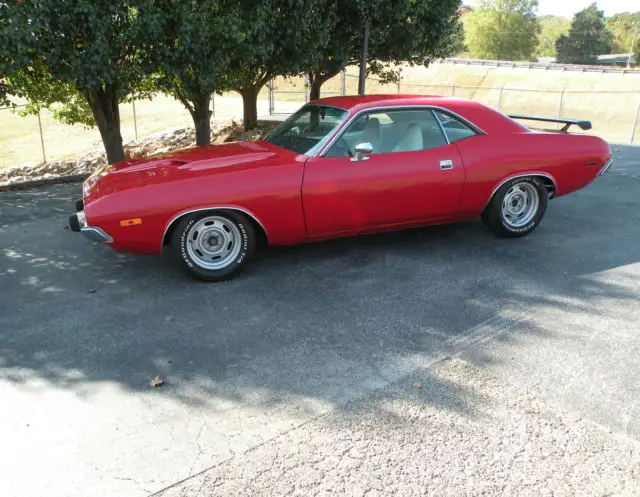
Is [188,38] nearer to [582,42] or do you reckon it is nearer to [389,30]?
[389,30]

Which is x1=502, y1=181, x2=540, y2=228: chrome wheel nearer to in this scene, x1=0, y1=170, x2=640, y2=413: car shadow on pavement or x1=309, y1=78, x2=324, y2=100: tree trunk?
x1=0, y1=170, x2=640, y2=413: car shadow on pavement

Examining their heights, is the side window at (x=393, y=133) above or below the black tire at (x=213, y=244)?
above

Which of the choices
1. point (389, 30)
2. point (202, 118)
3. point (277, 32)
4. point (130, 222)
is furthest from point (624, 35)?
point (130, 222)

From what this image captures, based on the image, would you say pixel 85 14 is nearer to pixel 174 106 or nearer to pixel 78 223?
pixel 78 223

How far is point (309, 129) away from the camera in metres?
5.66

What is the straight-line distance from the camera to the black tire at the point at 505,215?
591cm

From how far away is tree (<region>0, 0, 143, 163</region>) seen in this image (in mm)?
6488

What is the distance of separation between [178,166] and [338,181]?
1474 millimetres

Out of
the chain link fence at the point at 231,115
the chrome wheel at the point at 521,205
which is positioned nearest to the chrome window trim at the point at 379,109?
the chrome wheel at the point at 521,205

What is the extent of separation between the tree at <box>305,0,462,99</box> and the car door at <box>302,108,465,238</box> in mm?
4541

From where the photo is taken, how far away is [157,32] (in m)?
7.16

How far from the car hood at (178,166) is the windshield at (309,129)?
0.48ft

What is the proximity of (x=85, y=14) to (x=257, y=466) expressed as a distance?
617 centimetres

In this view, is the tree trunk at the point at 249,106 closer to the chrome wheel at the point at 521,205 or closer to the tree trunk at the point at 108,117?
the tree trunk at the point at 108,117
